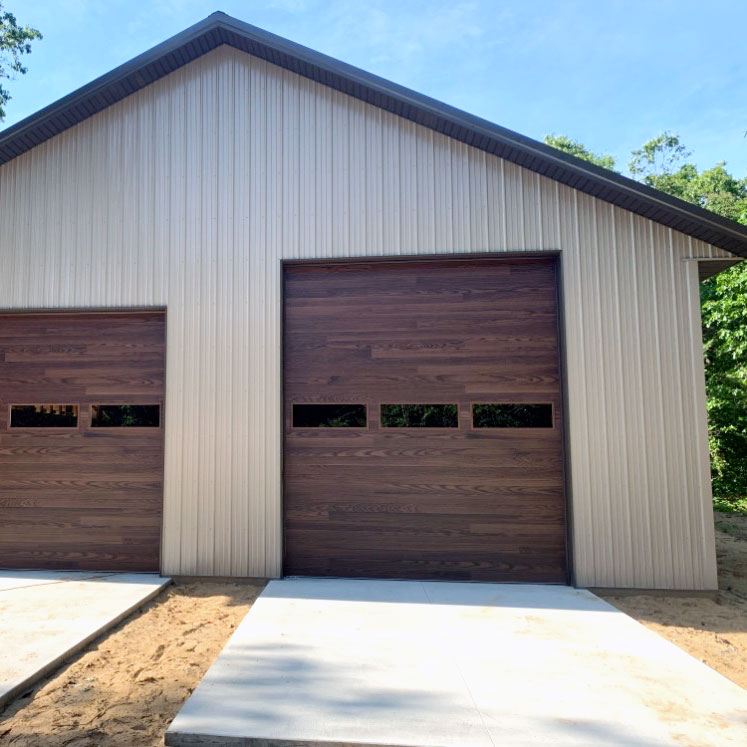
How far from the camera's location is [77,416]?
188 inches

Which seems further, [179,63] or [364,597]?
[179,63]

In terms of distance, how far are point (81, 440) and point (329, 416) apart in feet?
8.52

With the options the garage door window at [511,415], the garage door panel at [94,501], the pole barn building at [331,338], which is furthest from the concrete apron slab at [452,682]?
the garage door panel at [94,501]

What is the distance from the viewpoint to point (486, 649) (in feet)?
9.53

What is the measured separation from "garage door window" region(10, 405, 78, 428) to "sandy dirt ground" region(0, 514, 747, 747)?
2.09 metres

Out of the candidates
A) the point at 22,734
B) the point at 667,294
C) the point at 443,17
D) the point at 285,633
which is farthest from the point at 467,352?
the point at 443,17

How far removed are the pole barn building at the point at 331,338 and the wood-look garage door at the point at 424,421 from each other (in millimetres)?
22

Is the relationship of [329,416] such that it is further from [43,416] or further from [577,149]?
[577,149]

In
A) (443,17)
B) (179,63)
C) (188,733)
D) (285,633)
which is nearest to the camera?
(188,733)

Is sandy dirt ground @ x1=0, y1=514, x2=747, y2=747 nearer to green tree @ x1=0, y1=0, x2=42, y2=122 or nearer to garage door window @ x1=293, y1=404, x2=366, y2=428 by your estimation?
garage door window @ x1=293, y1=404, x2=366, y2=428

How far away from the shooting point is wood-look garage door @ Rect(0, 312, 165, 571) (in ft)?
15.1

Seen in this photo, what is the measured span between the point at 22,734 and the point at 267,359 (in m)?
3.08

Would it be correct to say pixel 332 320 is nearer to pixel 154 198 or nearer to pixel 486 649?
pixel 154 198

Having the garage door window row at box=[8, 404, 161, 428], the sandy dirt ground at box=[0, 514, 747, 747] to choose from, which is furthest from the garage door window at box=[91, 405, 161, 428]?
the sandy dirt ground at box=[0, 514, 747, 747]
